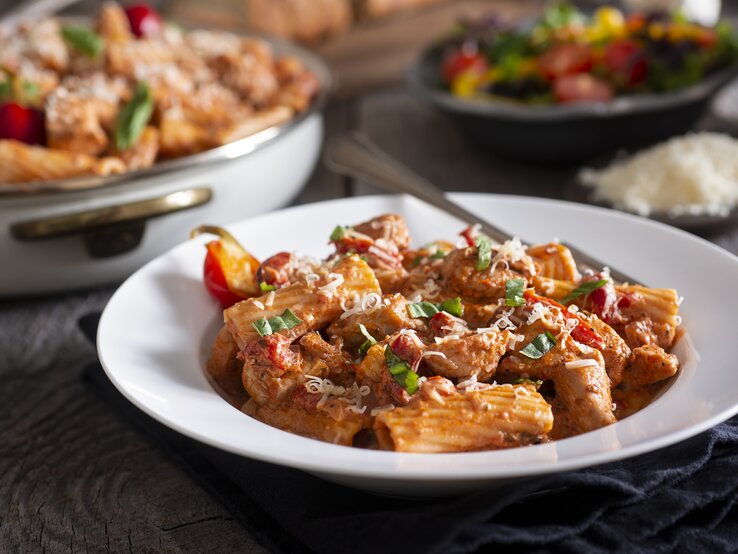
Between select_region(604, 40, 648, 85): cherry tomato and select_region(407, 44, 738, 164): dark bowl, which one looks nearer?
select_region(407, 44, 738, 164): dark bowl

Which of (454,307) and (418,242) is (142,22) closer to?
(418,242)

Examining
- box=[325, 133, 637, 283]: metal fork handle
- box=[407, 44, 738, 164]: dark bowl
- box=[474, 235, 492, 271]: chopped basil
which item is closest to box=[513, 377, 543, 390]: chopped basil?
box=[474, 235, 492, 271]: chopped basil

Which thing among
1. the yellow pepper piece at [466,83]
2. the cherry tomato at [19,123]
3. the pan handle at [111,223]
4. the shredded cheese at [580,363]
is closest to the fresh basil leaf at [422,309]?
the shredded cheese at [580,363]

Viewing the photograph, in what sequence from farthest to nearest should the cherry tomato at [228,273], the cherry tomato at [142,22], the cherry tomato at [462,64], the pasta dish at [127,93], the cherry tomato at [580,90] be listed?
the cherry tomato at [462,64] < the cherry tomato at [142,22] < the cherry tomato at [580,90] < the pasta dish at [127,93] < the cherry tomato at [228,273]

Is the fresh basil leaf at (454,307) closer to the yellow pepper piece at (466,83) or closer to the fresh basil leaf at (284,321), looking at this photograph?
the fresh basil leaf at (284,321)

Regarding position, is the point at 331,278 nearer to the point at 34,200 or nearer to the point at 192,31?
the point at 34,200

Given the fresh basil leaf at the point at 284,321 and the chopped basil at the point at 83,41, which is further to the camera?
the chopped basil at the point at 83,41

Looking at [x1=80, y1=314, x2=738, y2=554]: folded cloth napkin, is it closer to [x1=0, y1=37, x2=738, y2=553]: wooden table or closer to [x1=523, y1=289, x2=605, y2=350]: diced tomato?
[x1=0, y1=37, x2=738, y2=553]: wooden table

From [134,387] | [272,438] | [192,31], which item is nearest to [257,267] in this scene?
[134,387]
